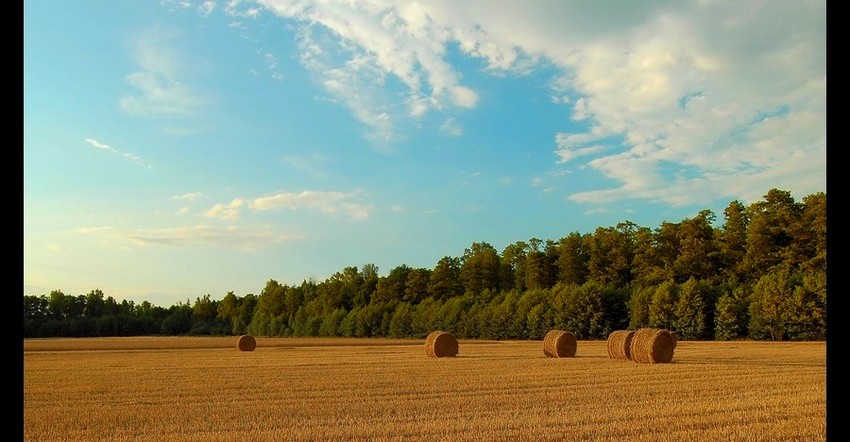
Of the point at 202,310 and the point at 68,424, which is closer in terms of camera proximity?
the point at 68,424

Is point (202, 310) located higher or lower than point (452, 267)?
lower

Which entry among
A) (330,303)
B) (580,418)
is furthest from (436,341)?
(330,303)

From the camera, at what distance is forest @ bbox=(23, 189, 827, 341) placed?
5091 centimetres

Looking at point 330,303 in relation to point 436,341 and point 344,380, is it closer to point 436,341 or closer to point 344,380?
point 436,341

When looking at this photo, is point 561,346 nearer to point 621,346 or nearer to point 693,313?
point 621,346

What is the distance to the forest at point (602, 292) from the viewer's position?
5091 cm

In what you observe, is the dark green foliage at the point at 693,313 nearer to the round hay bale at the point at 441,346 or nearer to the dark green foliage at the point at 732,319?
the dark green foliage at the point at 732,319

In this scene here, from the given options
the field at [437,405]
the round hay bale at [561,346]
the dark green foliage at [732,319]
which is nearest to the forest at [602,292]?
the dark green foliage at [732,319]

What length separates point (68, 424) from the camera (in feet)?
39.7

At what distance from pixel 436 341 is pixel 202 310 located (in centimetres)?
9557

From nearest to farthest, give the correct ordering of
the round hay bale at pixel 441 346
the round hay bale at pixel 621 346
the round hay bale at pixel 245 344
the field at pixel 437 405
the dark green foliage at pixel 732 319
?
the field at pixel 437 405, the round hay bale at pixel 621 346, the round hay bale at pixel 441 346, the round hay bale at pixel 245 344, the dark green foliage at pixel 732 319

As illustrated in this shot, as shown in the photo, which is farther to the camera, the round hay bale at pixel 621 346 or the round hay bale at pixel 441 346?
the round hay bale at pixel 441 346

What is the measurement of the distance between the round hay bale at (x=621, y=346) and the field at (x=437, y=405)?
13.4ft

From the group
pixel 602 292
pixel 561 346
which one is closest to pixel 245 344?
pixel 561 346
